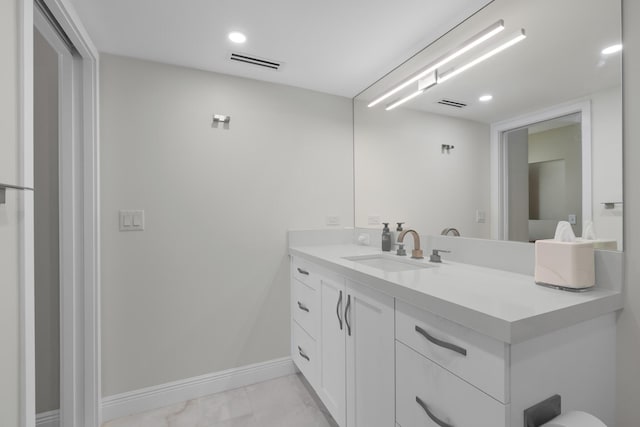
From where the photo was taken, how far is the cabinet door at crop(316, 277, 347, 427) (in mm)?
1461

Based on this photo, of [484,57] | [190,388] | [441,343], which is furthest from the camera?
[190,388]

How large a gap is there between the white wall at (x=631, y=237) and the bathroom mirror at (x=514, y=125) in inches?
0.9

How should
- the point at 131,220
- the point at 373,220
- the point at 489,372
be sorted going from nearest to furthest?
the point at 489,372, the point at 131,220, the point at 373,220

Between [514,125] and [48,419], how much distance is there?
292 centimetres

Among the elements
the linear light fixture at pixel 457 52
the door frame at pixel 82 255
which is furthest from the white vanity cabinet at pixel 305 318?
the linear light fixture at pixel 457 52

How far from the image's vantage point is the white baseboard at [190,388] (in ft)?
5.78

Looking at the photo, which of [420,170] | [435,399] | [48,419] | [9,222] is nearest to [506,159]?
[420,170]

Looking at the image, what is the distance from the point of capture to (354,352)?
4.48ft

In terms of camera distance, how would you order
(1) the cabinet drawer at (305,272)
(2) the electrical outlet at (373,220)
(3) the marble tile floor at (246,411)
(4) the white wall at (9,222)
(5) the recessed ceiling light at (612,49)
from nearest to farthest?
(4) the white wall at (9,222), (5) the recessed ceiling light at (612,49), (3) the marble tile floor at (246,411), (1) the cabinet drawer at (305,272), (2) the electrical outlet at (373,220)

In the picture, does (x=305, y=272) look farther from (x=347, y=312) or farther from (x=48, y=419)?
(x=48, y=419)

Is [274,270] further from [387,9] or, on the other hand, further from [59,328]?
[387,9]

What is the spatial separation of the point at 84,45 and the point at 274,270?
1.74m

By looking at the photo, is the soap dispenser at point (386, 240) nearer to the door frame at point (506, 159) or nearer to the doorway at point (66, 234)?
the door frame at point (506, 159)

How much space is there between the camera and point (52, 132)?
1.59 meters
